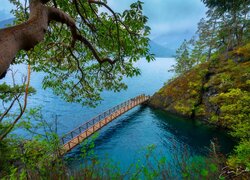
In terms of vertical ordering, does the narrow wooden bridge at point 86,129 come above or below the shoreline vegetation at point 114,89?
below

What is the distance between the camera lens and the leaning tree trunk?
1697 mm

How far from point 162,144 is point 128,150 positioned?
3.78 meters

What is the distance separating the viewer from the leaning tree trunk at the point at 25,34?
5.57 feet

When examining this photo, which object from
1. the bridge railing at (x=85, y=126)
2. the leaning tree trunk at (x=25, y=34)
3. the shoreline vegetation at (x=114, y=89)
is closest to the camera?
the leaning tree trunk at (x=25, y=34)

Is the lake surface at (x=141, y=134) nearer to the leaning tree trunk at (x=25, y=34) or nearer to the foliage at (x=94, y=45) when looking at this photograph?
the foliage at (x=94, y=45)

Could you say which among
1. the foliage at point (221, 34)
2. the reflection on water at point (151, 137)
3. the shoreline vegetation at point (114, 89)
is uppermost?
the foliage at point (221, 34)

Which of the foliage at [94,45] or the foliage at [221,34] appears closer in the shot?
the foliage at [94,45]

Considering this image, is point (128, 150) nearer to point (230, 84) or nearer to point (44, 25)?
point (230, 84)

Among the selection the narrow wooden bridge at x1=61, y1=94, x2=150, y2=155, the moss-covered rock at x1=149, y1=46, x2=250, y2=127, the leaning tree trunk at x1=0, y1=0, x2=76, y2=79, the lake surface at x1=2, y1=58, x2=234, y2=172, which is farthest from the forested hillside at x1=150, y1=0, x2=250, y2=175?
the leaning tree trunk at x1=0, y1=0, x2=76, y2=79

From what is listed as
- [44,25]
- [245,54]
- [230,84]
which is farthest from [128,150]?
[245,54]

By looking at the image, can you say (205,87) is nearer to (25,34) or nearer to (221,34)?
(221,34)

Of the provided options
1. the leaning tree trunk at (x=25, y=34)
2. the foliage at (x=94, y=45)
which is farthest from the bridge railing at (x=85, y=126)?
the leaning tree trunk at (x=25, y=34)

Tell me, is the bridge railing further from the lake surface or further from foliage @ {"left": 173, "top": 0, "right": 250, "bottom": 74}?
foliage @ {"left": 173, "top": 0, "right": 250, "bottom": 74}

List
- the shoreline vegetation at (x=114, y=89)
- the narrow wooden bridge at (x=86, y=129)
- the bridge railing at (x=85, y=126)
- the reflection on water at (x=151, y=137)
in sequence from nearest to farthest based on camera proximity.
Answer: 1. the shoreline vegetation at (x=114, y=89)
2. the narrow wooden bridge at (x=86, y=129)
3. the reflection on water at (x=151, y=137)
4. the bridge railing at (x=85, y=126)
